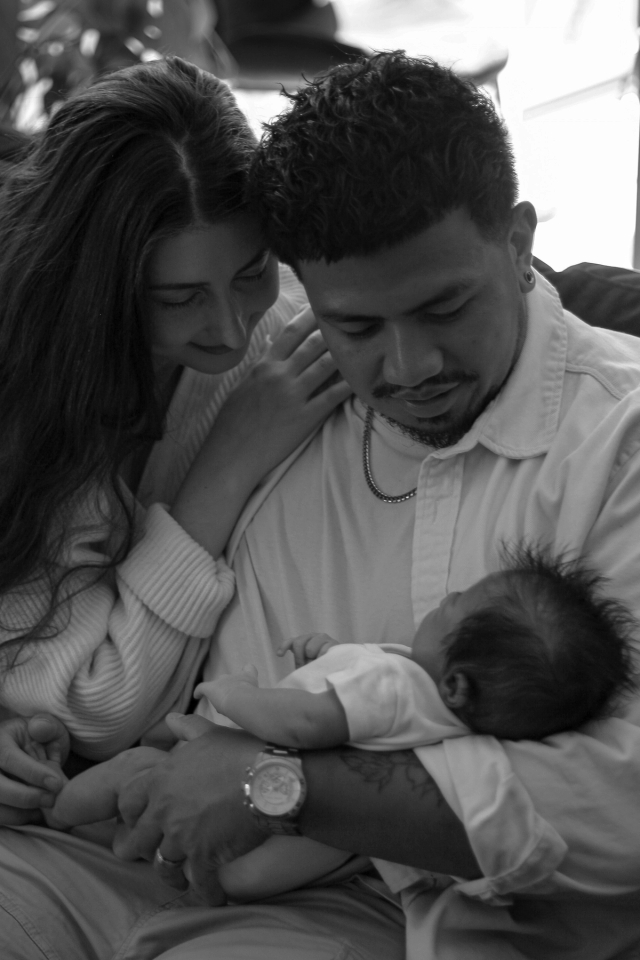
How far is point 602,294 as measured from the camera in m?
2.00

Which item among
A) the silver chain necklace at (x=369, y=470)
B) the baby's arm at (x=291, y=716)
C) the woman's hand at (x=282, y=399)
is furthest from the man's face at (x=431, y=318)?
the baby's arm at (x=291, y=716)

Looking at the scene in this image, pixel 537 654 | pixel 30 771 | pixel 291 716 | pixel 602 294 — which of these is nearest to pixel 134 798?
pixel 30 771

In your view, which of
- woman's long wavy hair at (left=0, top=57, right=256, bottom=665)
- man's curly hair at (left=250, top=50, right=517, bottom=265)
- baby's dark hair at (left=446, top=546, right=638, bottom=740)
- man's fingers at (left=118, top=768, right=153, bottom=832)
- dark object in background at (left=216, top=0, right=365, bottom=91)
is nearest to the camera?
baby's dark hair at (left=446, top=546, right=638, bottom=740)

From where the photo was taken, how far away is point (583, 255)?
163 inches

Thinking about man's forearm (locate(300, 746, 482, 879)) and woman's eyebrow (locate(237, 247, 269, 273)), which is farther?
woman's eyebrow (locate(237, 247, 269, 273))

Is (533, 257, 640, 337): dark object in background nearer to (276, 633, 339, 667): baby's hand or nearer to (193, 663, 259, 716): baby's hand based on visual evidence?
(276, 633, 339, 667): baby's hand

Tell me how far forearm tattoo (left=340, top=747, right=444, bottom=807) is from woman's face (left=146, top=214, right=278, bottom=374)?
2.23ft

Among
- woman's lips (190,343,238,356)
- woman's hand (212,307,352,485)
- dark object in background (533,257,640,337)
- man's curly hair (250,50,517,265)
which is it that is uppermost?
man's curly hair (250,50,517,265)

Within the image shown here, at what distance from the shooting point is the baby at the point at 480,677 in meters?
1.40

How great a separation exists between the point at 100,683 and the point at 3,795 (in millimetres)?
214

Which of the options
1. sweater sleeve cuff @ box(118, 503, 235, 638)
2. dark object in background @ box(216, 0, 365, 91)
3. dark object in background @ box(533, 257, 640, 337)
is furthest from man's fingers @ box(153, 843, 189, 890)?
dark object in background @ box(216, 0, 365, 91)

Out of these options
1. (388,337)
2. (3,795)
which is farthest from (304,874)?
(388,337)

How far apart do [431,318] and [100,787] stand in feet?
2.67

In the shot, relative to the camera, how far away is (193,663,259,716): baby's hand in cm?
153
